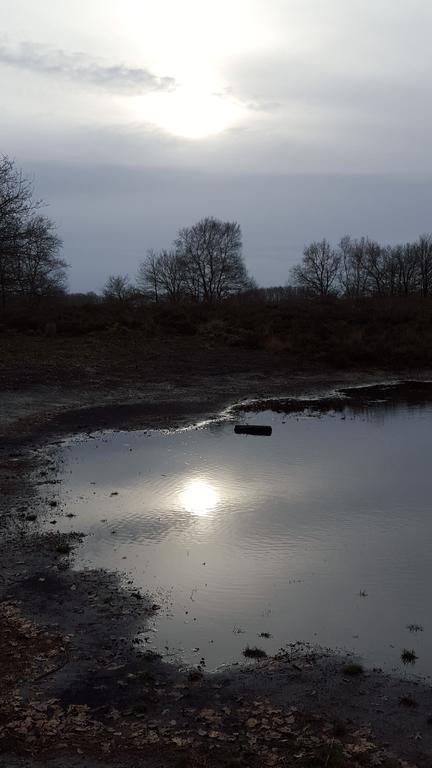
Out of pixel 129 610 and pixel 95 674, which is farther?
pixel 129 610

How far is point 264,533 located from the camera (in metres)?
10.7

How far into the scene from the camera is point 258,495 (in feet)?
41.8

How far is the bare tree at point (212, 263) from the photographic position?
60.8 m

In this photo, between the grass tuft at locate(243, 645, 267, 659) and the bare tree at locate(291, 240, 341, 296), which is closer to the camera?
the grass tuft at locate(243, 645, 267, 659)

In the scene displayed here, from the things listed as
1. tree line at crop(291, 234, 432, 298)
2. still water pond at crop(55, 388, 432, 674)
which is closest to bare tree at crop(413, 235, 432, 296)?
tree line at crop(291, 234, 432, 298)

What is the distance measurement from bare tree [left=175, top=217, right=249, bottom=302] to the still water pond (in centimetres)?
4321

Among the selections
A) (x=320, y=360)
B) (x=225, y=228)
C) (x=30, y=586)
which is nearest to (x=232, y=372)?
(x=320, y=360)

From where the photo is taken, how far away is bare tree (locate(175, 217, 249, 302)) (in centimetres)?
6075

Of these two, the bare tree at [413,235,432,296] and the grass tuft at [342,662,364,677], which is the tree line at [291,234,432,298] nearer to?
the bare tree at [413,235,432,296]

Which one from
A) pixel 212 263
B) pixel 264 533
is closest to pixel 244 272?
pixel 212 263

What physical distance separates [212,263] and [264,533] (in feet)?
172

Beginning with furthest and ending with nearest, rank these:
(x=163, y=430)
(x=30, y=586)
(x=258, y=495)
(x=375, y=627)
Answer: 1. (x=163, y=430)
2. (x=258, y=495)
3. (x=30, y=586)
4. (x=375, y=627)

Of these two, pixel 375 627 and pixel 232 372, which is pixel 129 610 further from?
pixel 232 372

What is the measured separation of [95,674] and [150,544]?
12.4 ft
